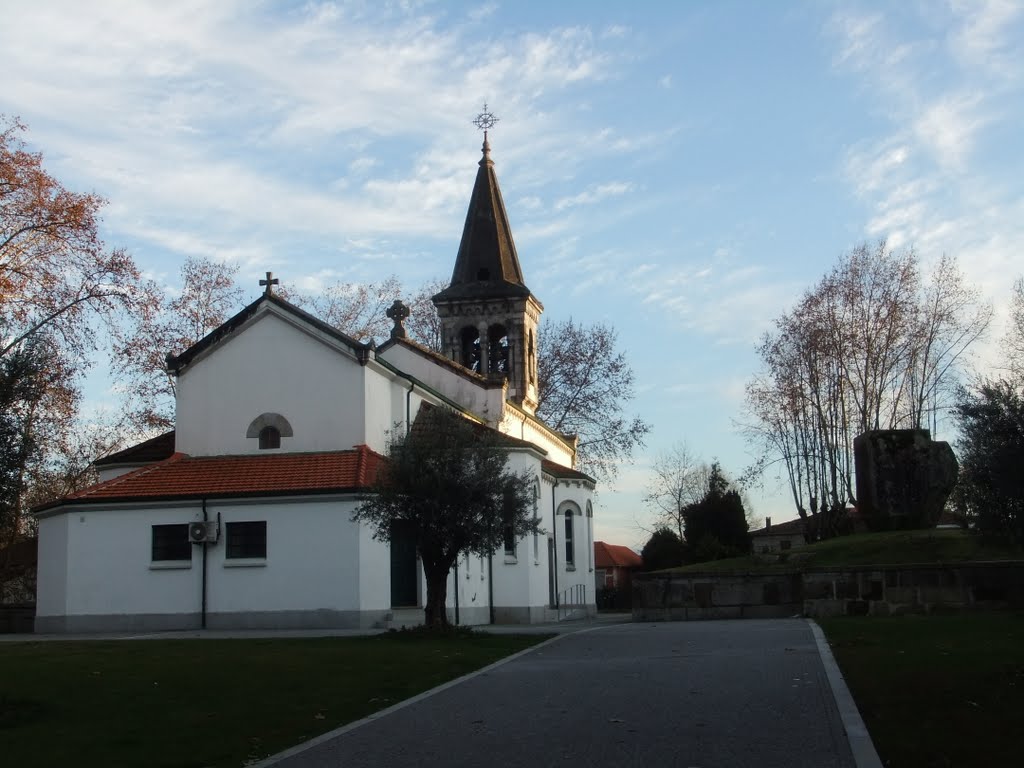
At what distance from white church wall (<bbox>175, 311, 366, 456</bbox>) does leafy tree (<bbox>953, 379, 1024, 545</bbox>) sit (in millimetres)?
18893

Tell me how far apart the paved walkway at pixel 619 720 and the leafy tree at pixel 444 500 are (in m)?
6.42

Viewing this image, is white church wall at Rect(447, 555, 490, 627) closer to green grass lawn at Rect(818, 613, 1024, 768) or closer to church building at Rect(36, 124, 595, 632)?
church building at Rect(36, 124, 595, 632)

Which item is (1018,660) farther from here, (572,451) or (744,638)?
(572,451)

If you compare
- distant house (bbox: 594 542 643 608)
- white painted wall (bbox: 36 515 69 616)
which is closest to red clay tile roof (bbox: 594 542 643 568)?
distant house (bbox: 594 542 643 608)

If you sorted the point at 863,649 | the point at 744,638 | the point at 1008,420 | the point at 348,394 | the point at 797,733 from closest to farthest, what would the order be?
the point at 797,733
the point at 1008,420
the point at 863,649
the point at 744,638
the point at 348,394

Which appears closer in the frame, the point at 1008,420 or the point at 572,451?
the point at 1008,420

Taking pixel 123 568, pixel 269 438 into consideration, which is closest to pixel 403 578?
pixel 269 438

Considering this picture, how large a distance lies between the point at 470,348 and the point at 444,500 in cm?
2936

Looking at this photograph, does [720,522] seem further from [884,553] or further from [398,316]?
[884,553]

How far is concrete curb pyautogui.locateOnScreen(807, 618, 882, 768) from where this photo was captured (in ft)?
27.6

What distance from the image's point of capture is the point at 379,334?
5697 centimetres

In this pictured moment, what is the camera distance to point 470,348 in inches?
2058

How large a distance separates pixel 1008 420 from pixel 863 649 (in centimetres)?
393

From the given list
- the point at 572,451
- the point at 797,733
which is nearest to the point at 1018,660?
the point at 797,733
